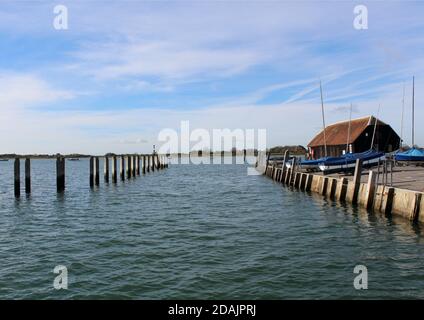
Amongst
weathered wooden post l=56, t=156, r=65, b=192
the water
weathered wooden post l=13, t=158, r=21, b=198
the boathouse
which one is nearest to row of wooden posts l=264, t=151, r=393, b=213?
the water

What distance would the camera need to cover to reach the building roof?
53.3 metres

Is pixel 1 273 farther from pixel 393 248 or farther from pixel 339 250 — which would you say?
pixel 393 248

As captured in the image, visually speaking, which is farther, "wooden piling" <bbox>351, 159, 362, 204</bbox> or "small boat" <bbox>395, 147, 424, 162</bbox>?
"small boat" <bbox>395, 147, 424, 162</bbox>

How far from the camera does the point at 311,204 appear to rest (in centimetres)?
2477

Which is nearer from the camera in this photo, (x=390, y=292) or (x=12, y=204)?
(x=390, y=292)

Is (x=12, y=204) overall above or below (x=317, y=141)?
below

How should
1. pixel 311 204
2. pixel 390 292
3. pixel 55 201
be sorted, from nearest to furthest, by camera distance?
pixel 390 292 → pixel 311 204 → pixel 55 201

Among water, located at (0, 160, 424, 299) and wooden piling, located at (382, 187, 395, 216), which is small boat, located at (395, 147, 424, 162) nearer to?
water, located at (0, 160, 424, 299)

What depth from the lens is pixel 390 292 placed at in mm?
9695

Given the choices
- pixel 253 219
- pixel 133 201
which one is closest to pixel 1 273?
pixel 253 219

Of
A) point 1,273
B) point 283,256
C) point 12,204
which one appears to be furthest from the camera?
point 12,204

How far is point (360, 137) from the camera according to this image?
5288cm

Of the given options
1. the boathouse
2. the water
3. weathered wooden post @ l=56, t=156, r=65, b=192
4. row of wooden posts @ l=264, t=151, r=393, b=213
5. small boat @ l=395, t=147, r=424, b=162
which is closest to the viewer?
the water
